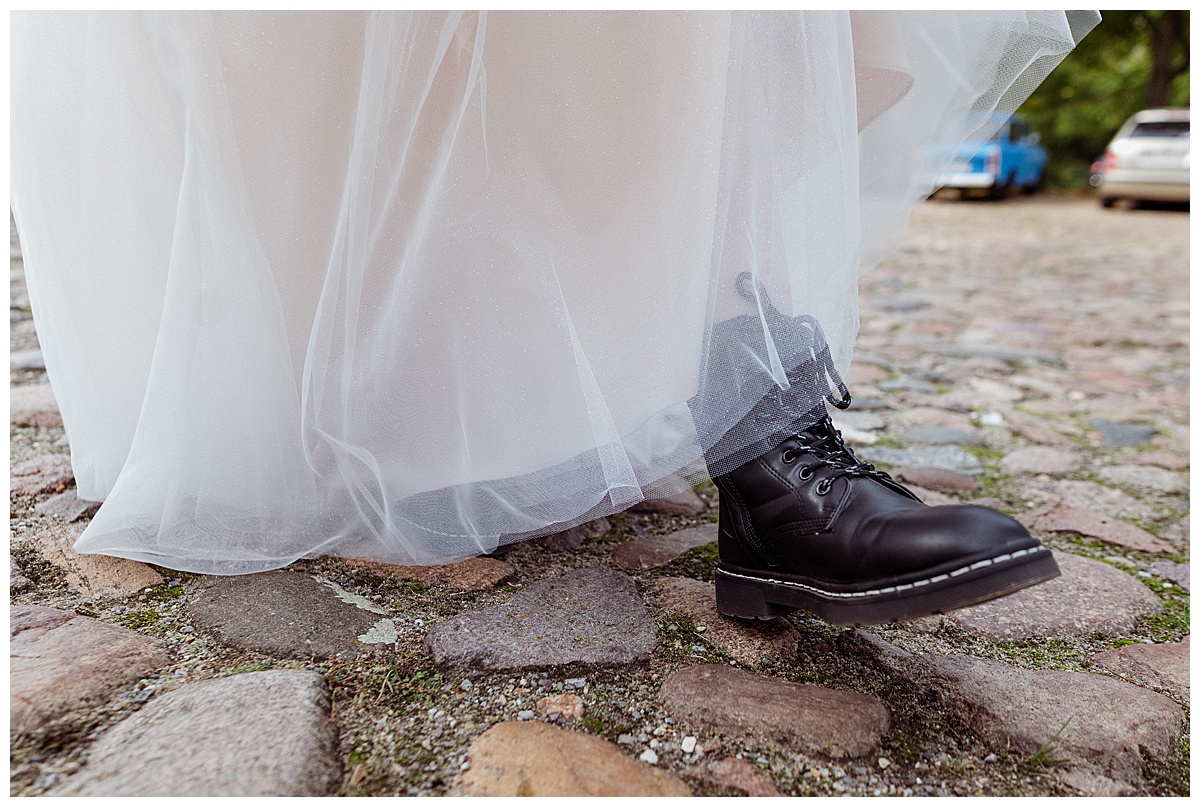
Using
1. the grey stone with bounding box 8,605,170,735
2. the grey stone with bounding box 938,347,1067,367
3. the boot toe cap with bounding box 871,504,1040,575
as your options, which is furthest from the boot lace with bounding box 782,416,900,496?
the grey stone with bounding box 938,347,1067,367

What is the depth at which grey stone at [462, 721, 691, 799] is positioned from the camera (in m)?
0.87

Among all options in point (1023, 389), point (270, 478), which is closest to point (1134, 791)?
point (270, 478)

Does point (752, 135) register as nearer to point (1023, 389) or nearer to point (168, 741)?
point (168, 741)

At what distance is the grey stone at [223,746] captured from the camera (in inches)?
32.5

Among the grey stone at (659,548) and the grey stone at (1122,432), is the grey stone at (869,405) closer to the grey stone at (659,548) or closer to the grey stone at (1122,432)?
the grey stone at (1122,432)

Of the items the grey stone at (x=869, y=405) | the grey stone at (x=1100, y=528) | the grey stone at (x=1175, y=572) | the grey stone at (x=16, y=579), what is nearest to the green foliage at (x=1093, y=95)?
the grey stone at (x=869, y=405)

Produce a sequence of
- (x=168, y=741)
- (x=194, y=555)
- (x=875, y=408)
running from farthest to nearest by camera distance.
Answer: (x=875, y=408) → (x=194, y=555) → (x=168, y=741)

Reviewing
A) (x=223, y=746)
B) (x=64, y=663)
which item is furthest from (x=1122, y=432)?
(x=64, y=663)

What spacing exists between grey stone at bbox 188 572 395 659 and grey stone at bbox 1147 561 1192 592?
1.28 meters

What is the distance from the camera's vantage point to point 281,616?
1148 mm

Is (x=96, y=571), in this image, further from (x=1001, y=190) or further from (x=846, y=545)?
(x=1001, y=190)

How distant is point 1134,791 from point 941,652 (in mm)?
280

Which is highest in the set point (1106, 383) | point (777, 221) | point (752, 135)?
point (752, 135)

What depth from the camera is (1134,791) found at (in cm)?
95
